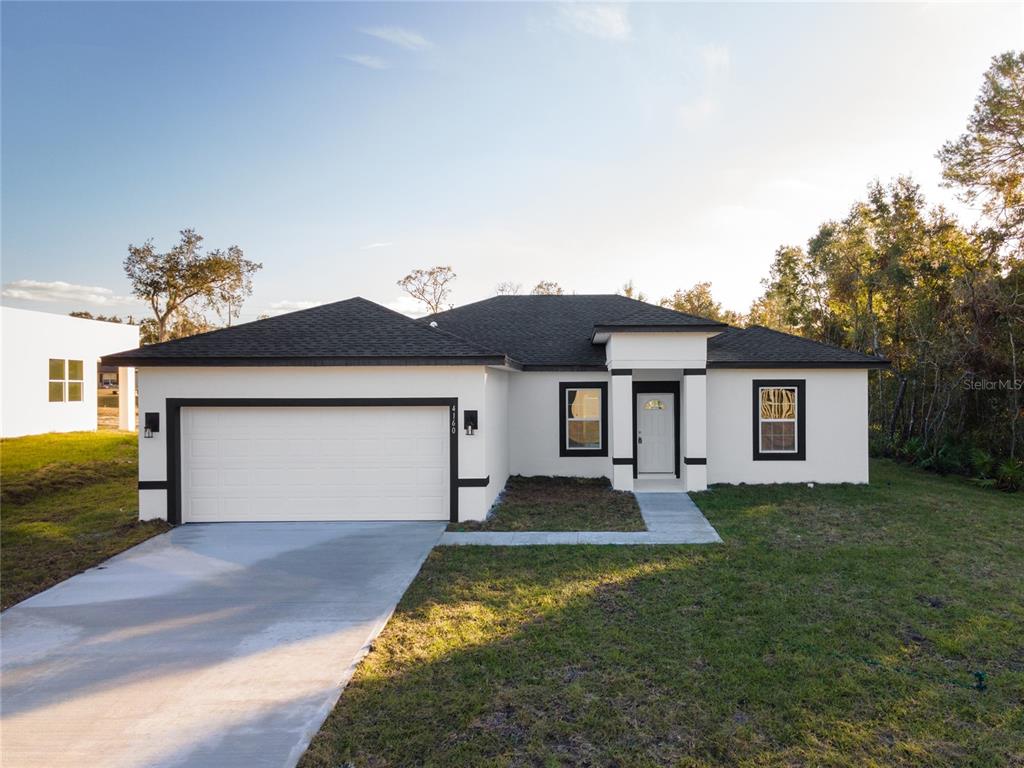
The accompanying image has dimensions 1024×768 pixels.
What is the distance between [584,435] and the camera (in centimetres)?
1377

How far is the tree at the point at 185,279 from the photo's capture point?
30844 mm

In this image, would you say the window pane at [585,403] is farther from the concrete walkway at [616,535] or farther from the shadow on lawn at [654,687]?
the shadow on lawn at [654,687]

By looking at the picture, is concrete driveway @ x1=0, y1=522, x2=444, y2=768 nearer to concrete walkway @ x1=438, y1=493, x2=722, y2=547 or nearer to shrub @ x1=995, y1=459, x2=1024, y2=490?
concrete walkway @ x1=438, y1=493, x2=722, y2=547

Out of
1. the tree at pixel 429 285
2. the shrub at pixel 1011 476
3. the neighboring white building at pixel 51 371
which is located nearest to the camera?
the shrub at pixel 1011 476

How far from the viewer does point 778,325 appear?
3047 centimetres

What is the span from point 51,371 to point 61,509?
13694 mm

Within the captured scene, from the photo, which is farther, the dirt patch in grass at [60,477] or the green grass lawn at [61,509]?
the dirt patch in grass at [60,477]

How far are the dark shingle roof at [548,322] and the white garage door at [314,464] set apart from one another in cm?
461

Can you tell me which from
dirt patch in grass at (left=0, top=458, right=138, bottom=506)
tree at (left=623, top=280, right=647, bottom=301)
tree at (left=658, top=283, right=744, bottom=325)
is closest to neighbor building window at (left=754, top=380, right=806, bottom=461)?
dirt patch in grass at (left=0, top=458, right=138, bottom=506)

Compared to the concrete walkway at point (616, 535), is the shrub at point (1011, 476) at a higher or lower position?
higher

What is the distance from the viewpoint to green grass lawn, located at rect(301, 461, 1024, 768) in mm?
3568

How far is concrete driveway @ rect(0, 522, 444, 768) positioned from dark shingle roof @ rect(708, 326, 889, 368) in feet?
26.9

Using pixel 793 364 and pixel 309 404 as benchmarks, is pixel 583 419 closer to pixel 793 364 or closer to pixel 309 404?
pixel 793 364

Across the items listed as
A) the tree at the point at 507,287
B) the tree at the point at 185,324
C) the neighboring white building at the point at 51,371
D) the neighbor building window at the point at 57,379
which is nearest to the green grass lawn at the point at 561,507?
the neighboring white building at the point at 51,371
